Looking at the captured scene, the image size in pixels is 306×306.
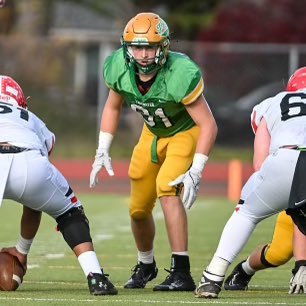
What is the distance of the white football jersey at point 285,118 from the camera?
21.0 feet

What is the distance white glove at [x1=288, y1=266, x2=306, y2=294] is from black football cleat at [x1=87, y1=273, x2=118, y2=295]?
1.09 metres

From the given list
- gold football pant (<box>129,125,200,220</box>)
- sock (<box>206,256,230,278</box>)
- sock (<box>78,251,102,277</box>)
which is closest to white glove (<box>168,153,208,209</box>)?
gold football pant (<box>129,125,200,220</box>)

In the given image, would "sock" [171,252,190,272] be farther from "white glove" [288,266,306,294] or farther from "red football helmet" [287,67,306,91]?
"red football helmet" [287,67,306,91]

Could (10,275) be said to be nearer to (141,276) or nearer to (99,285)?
(99,285)

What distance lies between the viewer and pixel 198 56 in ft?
69.9

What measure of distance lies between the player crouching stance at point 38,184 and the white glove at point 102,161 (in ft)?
1.42

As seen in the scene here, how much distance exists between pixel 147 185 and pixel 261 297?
119 centimetres

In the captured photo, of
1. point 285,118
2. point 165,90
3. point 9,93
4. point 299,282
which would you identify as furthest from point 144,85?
point 299,282

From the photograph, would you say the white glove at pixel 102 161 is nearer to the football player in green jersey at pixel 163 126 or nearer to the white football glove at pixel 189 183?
the football player in green jersey at pixel 163 126

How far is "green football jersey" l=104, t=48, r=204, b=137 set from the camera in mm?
7062

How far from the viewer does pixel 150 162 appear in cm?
743

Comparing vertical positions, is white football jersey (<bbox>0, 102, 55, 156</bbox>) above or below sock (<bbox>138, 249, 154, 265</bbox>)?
above

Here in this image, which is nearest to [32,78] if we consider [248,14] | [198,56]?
[198,56]

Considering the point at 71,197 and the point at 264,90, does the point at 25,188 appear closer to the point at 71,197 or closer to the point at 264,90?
the point at 71,197
